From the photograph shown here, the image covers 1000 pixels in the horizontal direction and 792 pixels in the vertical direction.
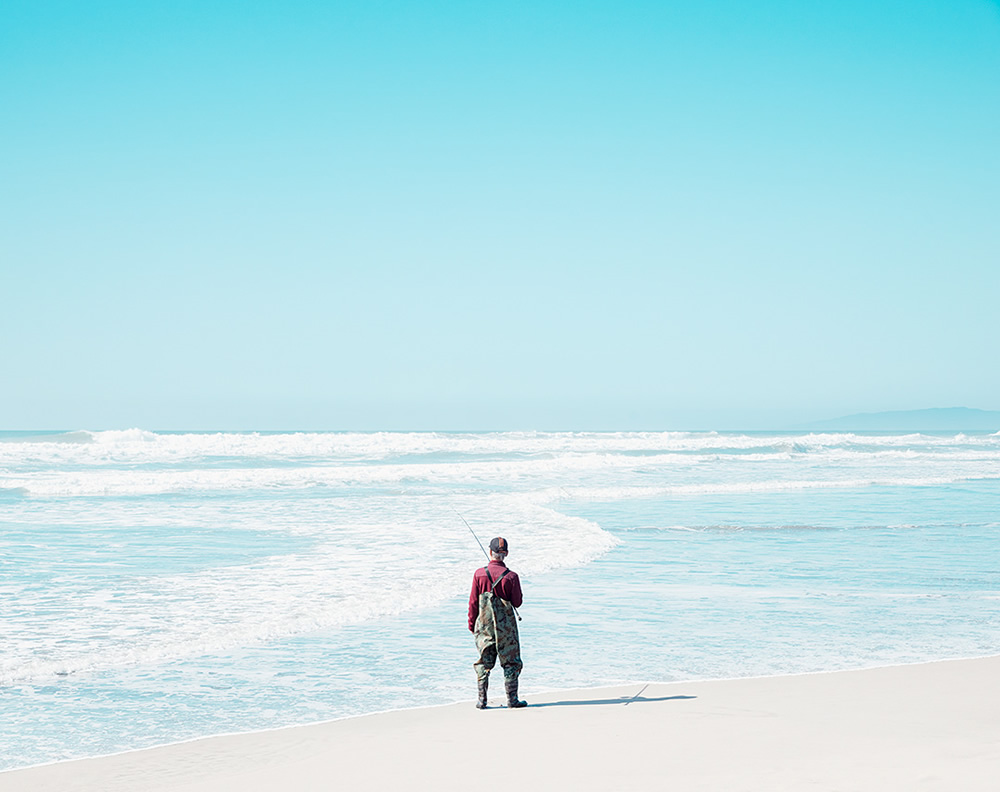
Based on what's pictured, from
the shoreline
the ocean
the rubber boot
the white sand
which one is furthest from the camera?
the ocean

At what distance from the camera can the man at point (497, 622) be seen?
6.37 metres

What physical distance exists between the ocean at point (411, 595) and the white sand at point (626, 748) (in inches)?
18.7

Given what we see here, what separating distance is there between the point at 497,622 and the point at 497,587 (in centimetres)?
26

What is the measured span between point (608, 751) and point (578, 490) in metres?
20.4

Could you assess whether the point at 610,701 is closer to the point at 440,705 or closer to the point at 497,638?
the point at 497,638

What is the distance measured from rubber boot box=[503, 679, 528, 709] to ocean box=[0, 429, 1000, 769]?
53 centimetres

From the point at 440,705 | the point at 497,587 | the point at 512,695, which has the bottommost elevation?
the point at 440,705

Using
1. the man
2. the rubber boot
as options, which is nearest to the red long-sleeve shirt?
the man

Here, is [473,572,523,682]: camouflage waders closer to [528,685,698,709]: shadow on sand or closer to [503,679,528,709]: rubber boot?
[503,679,528,709]: rubber boot

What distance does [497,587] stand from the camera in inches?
252

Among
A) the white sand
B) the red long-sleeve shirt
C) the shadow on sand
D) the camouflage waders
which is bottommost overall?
the shadow on sand

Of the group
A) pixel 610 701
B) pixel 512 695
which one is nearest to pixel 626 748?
pixel 610 701

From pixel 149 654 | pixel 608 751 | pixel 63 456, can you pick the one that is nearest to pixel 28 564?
pixel 149 654

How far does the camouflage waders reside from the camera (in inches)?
251
